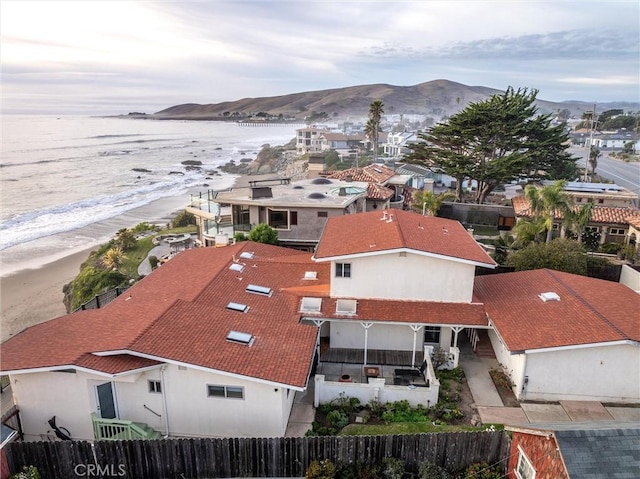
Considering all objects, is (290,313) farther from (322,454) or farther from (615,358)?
(615,358)

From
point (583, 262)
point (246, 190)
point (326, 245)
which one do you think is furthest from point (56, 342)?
point (583, 262)

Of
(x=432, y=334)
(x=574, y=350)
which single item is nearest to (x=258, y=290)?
(x=432, y=334)

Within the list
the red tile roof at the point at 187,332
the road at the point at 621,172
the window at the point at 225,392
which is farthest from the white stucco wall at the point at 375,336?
the road at the point at 621,172

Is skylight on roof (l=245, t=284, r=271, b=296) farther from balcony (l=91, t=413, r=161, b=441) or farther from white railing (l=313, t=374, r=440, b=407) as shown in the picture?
balcony (l=91, t=413, r=161, b=441)

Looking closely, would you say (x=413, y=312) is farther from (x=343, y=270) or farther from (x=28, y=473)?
(x=28, y=473)

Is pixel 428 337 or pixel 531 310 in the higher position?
pixel 531 310

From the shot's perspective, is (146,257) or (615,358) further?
(146,257)

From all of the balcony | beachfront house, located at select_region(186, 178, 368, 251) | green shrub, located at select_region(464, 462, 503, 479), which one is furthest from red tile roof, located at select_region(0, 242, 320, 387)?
beachfront house, located at select_region(186, 178, 368, 251)
